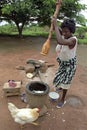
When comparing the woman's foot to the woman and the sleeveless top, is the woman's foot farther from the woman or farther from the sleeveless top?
the sleeveless top

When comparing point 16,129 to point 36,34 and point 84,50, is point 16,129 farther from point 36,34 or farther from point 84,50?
point 36,34

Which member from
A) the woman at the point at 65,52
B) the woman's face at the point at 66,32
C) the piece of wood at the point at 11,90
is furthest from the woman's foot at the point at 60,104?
the woman's face at the point at 66,32

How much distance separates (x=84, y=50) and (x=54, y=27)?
4064 millimetres

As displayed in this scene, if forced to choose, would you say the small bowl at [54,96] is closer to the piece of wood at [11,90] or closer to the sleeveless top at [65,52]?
the piece of wood at [11,90]

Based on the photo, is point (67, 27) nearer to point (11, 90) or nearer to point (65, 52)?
point (65, 52)

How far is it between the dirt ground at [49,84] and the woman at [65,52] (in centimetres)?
26

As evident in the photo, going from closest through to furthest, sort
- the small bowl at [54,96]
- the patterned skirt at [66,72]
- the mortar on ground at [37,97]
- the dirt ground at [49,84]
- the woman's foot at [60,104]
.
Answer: the mortar on ground at [37,97], the dirt ground at [49,84], the patterned skirt at [66,72], the woman's foot at [60,104], the small bowl at [54,96]

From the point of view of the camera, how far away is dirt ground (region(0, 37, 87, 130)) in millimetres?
3809

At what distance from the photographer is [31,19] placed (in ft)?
26.7

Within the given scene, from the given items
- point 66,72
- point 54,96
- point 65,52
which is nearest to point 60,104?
point 54,96

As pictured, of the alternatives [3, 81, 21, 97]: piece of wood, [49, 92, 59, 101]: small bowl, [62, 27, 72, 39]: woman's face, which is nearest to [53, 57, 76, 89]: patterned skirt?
[49, 92, 59, 101]: small bowl

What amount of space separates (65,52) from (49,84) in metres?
1.36

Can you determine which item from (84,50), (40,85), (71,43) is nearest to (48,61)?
(84,50)

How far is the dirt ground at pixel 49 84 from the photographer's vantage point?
12.5ft
